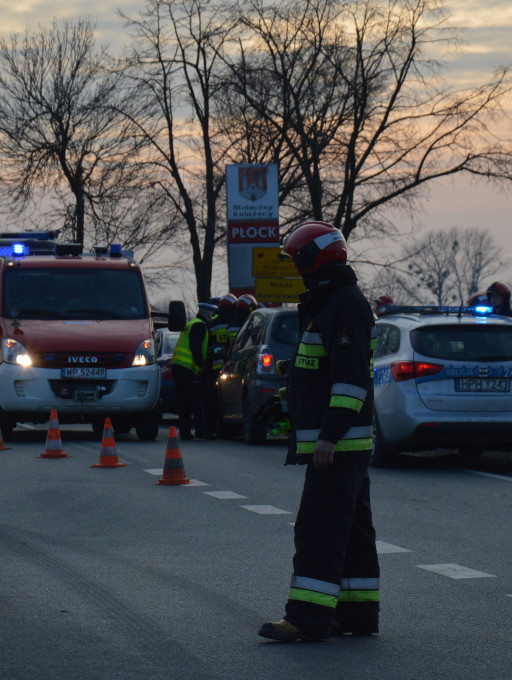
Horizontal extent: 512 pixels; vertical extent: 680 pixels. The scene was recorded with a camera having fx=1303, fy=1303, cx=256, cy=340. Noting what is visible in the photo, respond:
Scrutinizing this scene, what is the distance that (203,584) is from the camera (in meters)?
6.84

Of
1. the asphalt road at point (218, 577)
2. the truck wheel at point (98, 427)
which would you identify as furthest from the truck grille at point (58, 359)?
the asphalt road at point (218, 577)

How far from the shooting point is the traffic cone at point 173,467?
11477 millimetres

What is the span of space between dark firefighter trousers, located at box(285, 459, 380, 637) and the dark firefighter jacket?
13 cm

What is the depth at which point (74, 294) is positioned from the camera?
16938 millimetres

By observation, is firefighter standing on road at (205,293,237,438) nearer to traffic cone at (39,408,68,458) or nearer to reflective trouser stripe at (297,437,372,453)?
traffic cone at (39,408,68,458)

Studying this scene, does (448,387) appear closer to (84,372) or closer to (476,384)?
(476,384)

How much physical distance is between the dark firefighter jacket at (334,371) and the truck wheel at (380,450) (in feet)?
23.5

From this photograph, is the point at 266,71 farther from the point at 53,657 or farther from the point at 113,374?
the point at 53,657

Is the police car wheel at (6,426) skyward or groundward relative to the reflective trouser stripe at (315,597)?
skyward

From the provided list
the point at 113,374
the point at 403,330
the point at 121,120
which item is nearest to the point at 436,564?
the point at 403,330

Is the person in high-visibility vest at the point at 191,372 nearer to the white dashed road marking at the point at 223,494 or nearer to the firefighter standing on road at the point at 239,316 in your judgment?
the firefighter standing on road at the point at 239,316

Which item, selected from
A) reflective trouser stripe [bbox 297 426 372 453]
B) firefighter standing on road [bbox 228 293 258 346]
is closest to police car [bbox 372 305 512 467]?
firefighter standing on road [bbox 228 293 258 346]

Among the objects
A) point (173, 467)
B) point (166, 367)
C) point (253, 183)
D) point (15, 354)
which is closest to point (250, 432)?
point (15, 354)

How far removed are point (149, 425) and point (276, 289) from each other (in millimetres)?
10081
